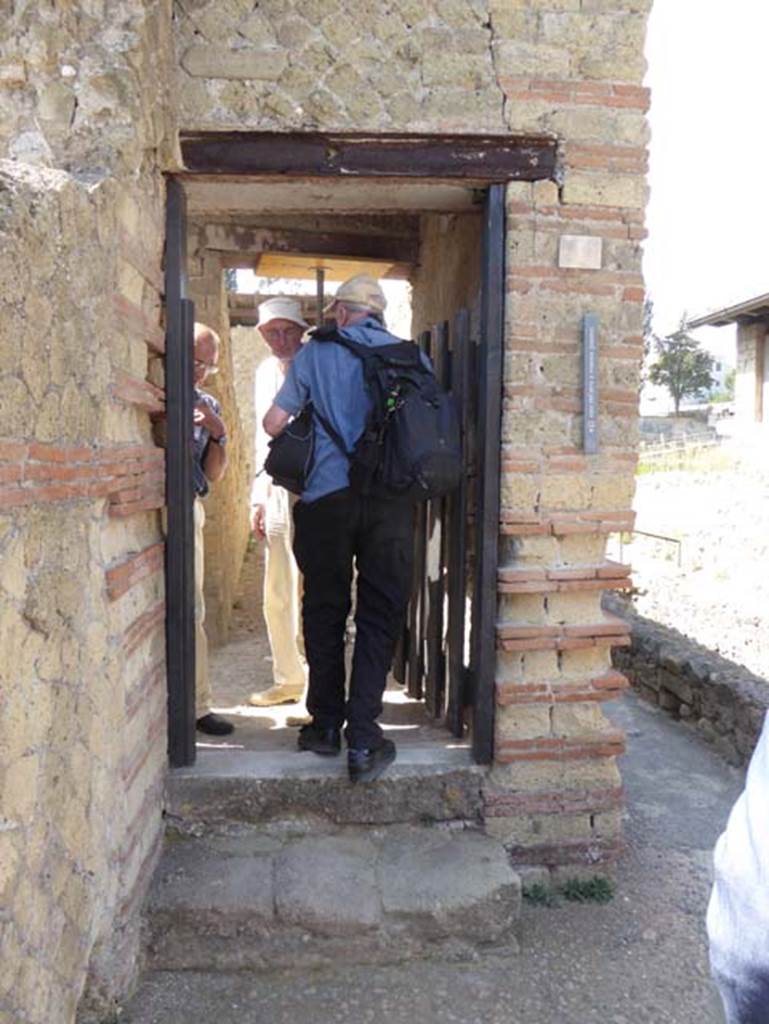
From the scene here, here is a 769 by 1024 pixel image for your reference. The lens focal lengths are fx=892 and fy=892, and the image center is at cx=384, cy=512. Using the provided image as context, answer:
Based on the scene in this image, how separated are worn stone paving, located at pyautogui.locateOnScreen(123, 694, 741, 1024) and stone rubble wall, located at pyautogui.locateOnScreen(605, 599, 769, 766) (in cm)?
139

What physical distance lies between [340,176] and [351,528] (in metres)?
1.36

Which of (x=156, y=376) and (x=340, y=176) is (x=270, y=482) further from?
(x=340, y=176)

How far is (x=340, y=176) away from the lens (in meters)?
3.40

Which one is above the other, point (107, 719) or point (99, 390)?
point (99, 390)

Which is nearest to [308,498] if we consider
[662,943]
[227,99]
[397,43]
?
[227,99]

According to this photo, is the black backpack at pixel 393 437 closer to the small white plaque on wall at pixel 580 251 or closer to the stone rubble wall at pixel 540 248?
the stone rubble wall at pixel 540 248

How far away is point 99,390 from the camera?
2.58 m

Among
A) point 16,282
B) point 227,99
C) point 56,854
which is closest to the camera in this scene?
point 16,282

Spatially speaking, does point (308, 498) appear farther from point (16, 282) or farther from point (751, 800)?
point (751, 800)

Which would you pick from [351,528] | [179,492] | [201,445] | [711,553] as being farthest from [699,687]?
[711,553]

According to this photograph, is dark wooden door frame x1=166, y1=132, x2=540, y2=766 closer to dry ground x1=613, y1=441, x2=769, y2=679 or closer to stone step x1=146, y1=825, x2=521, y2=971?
stone step x1=146, y1=825, x2=521, y2=971

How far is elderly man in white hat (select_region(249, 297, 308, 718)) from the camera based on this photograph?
470 cm

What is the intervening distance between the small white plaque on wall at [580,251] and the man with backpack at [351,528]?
755mm

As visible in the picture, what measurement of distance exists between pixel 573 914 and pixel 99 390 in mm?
2664
